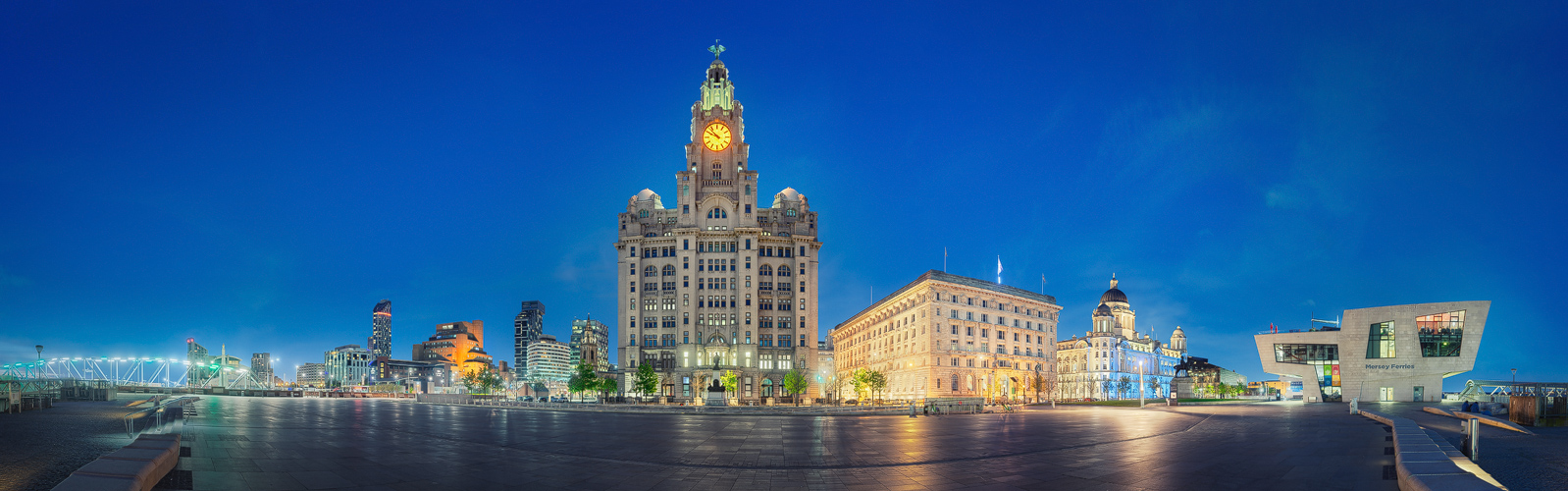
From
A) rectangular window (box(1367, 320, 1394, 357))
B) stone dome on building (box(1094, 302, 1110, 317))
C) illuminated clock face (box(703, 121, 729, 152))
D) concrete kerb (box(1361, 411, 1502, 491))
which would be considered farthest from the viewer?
stone dome on building (box(1094, 302, 1110, 317))

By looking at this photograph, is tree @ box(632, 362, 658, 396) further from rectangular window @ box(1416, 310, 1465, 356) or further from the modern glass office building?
rectangular window @ box(1416, 310, 1465, 356)

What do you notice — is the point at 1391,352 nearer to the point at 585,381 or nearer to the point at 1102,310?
the point at 1102,310

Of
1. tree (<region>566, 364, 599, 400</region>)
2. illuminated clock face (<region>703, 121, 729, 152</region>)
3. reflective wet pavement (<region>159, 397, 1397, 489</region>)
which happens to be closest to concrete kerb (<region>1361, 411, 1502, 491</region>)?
reflective wet pavement (<region>159, 397, 1397, 489</region>)

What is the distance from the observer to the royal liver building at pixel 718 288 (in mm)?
127250

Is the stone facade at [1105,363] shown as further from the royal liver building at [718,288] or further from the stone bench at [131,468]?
the stone bench at [131,468]

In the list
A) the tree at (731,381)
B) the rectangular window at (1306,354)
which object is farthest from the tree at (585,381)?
the rectangular window at (1306,354)

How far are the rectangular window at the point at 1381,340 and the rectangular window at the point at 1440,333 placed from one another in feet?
9.57

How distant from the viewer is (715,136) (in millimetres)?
137250

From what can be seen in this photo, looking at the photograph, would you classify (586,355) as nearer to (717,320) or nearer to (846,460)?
(717,320)

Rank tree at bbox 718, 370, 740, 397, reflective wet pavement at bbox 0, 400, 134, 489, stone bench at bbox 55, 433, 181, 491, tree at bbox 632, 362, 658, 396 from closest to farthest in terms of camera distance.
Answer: stone bench at bbox 55, 433, 181, 491 < reflective wet pavement at bbox 0, 400, 134, 489 < tree at bbox 632, 362, 658, 396 < tree at bbox 718, 370, 740, 397

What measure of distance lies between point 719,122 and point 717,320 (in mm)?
38022

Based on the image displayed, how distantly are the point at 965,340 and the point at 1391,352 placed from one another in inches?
2361


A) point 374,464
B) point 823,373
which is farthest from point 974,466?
point 823,373

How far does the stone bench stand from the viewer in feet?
32.4
